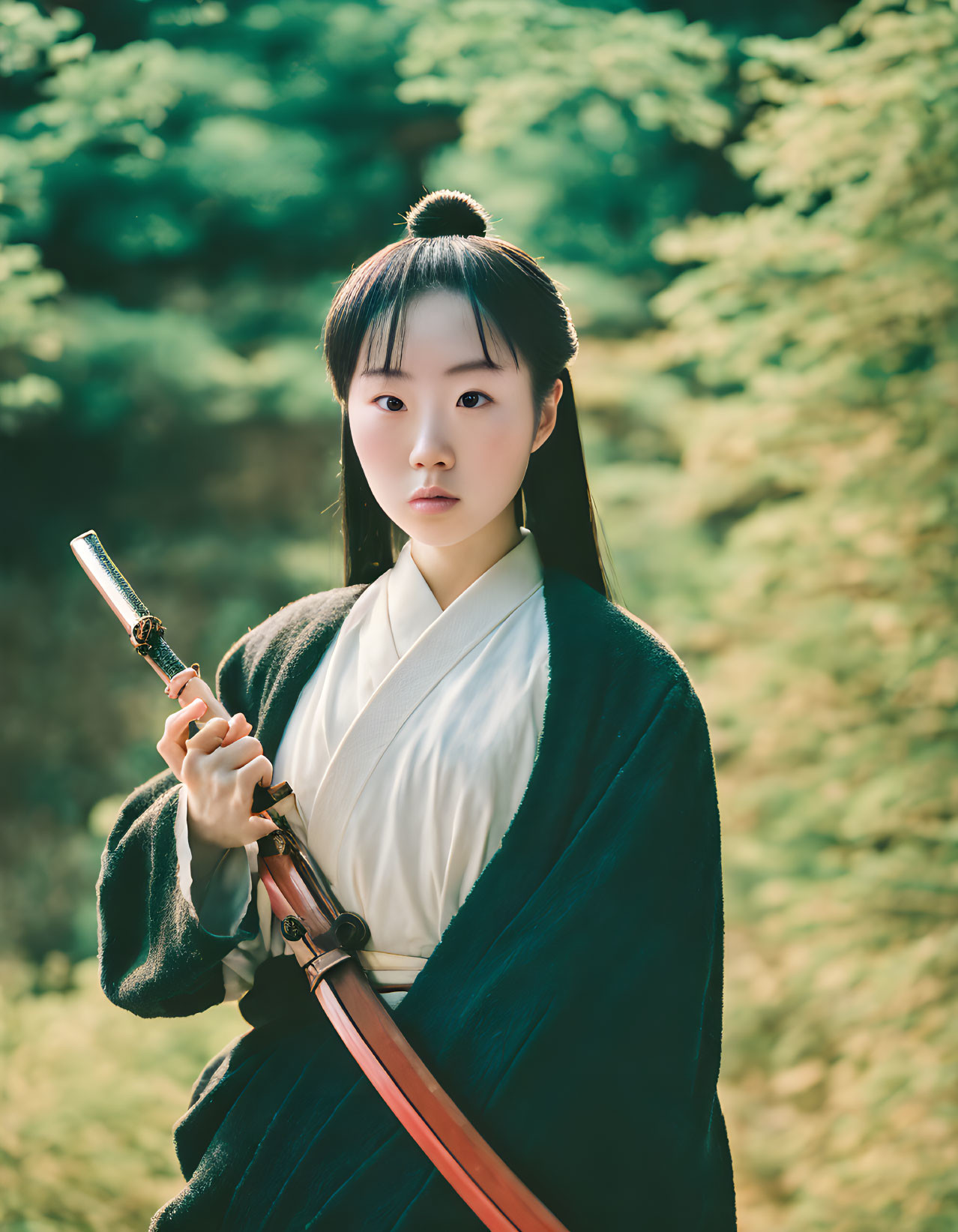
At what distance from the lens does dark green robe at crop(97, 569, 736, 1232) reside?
1174mm

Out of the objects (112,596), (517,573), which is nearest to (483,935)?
(517,573)

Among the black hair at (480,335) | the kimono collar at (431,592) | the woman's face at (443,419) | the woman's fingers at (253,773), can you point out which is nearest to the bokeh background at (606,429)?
the black hair at (480,335)

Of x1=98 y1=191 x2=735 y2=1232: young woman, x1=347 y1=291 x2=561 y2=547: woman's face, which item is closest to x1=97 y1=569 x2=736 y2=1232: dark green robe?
x1=98 y1=191 x2=735 y2=1232: young woman

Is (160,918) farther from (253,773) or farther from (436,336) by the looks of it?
(436,336)

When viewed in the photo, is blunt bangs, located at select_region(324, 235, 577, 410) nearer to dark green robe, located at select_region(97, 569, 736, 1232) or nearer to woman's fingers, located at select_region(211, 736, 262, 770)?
dark green robe, located at select_region(97, 569, 736, 1232)

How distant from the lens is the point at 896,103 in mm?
3066

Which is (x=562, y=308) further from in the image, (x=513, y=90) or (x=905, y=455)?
(x=513, y=90)

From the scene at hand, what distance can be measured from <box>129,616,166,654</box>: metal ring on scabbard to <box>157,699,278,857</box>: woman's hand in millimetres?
94

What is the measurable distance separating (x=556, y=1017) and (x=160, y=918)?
548 mm

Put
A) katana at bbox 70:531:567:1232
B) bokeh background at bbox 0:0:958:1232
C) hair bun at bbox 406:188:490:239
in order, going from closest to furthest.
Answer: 1. katana at bbox 70:531:567:1232
2. hair bun at bbox 406:188:490:239
3. bokeh background at bbox 0:0:958:1232

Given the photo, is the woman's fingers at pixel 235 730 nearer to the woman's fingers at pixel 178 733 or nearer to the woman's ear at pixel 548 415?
the woman's fingers at pixel 178 733

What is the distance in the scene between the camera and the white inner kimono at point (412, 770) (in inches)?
50.5

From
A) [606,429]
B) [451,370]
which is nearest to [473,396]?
[451,370]

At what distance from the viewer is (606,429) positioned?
17.7ft
